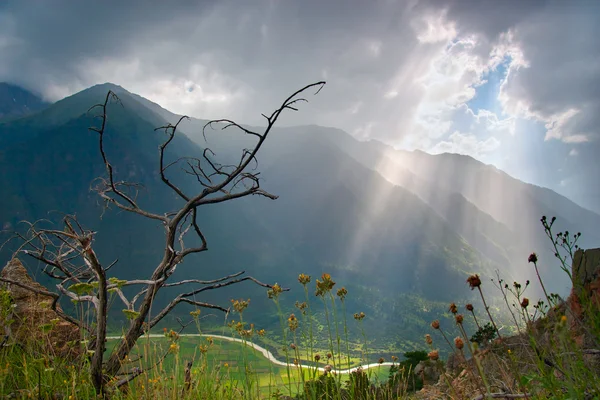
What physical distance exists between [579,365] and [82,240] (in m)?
4.45

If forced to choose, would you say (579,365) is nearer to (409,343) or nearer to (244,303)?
(244,303)

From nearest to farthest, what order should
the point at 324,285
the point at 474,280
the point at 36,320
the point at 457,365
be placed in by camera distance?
the point at 474,280 → the point at 324,285 → the point at 36,320 → the point at 457,365

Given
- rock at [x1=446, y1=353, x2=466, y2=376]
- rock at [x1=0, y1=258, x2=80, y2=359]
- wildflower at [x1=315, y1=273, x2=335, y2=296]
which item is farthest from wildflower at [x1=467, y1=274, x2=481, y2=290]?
rock at [x1=0, y1=258, x2=80, y2=359]

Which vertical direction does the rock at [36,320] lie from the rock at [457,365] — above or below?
above

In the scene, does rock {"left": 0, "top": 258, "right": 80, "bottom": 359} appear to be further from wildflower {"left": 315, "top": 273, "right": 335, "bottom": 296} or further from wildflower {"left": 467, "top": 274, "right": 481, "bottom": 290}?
wildflower {"left": 467, "top": 274, "right": 481, "bottom": 290}

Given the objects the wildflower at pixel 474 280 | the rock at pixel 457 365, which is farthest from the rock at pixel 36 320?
the wildflower at pixel 474 280

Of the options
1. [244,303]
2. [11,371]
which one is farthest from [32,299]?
[244,303]

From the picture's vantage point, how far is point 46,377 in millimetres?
4035

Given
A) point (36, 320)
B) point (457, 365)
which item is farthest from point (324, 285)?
point (457, 365)

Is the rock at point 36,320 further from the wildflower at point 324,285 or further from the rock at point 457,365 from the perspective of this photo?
the rock at point 457,365

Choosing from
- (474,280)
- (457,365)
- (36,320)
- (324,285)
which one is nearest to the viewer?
(474,280)

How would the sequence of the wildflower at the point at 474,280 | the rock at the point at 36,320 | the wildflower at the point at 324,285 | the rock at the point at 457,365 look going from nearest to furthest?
1. the rock at the point at 457,365
2. the wildflower at the point at 474,280
3. the wildflower at the point at 324,285
4. the rock at the point at 36,320

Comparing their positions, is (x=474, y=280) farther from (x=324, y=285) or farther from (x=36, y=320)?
(x=36, y=320)

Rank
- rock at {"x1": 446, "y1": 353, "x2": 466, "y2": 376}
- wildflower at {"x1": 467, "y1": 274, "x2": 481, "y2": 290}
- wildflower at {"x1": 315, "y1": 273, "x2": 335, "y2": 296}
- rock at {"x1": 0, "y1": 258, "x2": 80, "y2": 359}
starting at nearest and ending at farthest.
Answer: rock at {"x1": 446, "y1": 353, "x2": 466, "y2": 376} < wildflower at {"x1": 467, "y1": 274, "x2": 481, "y2": 290} < wildflower at {"x1": 315, "y1": 273, "x2": 335, "y2": 296} < rock at {"x1": 0, "y1": 258, "x2": 80, "y2": 359}
